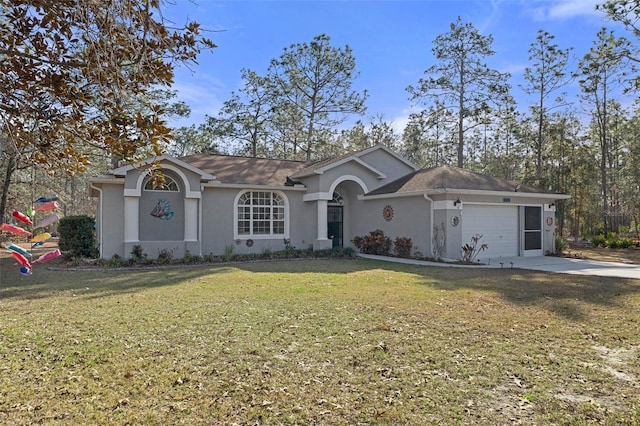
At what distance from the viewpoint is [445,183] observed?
53.2 ft

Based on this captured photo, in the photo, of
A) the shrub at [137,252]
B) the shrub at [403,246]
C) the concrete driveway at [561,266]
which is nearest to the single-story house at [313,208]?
the shrub at [137,252]

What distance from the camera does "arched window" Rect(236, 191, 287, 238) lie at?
17.8 m

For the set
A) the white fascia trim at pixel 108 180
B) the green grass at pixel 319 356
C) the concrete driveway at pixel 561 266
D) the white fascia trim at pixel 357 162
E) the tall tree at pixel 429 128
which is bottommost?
the green grass at pixel 319 356

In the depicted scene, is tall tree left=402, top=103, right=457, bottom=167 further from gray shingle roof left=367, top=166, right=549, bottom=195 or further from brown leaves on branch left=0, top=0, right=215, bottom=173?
brown leaves on branch left=0, top=0, right=215, bottom=173

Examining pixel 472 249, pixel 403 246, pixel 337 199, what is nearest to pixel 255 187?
pixel 337 199

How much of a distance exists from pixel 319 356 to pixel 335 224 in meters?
15.7

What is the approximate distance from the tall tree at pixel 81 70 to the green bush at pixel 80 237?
13.6 m

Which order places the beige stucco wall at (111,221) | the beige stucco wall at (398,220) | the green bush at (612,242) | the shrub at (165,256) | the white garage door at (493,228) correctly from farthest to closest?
1. the green bush at (612,242)
2. the beige stucco wall at (398,220)
3. the white garage door at (493,228)
4. the beige stucco wall at (111,221)
5. the shrub at (165,256)

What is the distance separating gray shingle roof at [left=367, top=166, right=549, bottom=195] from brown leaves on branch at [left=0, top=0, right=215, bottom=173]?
44.1 feet

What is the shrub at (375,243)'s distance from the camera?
60.5 ft

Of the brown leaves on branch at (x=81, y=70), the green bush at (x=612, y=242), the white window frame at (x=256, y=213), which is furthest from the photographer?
the green bush at (x=612, y=242)

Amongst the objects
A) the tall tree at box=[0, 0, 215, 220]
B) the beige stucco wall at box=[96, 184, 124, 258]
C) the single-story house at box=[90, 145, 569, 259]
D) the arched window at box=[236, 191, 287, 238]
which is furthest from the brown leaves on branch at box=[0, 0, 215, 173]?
the arched window at box=[236, 191, 287, 238]

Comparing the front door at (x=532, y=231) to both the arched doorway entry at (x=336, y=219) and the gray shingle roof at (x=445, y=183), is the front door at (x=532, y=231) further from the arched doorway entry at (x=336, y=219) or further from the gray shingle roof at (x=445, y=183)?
the arched doorway entry at (x=336, y=219)

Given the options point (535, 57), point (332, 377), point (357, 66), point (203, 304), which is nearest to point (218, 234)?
point (203, 304)
